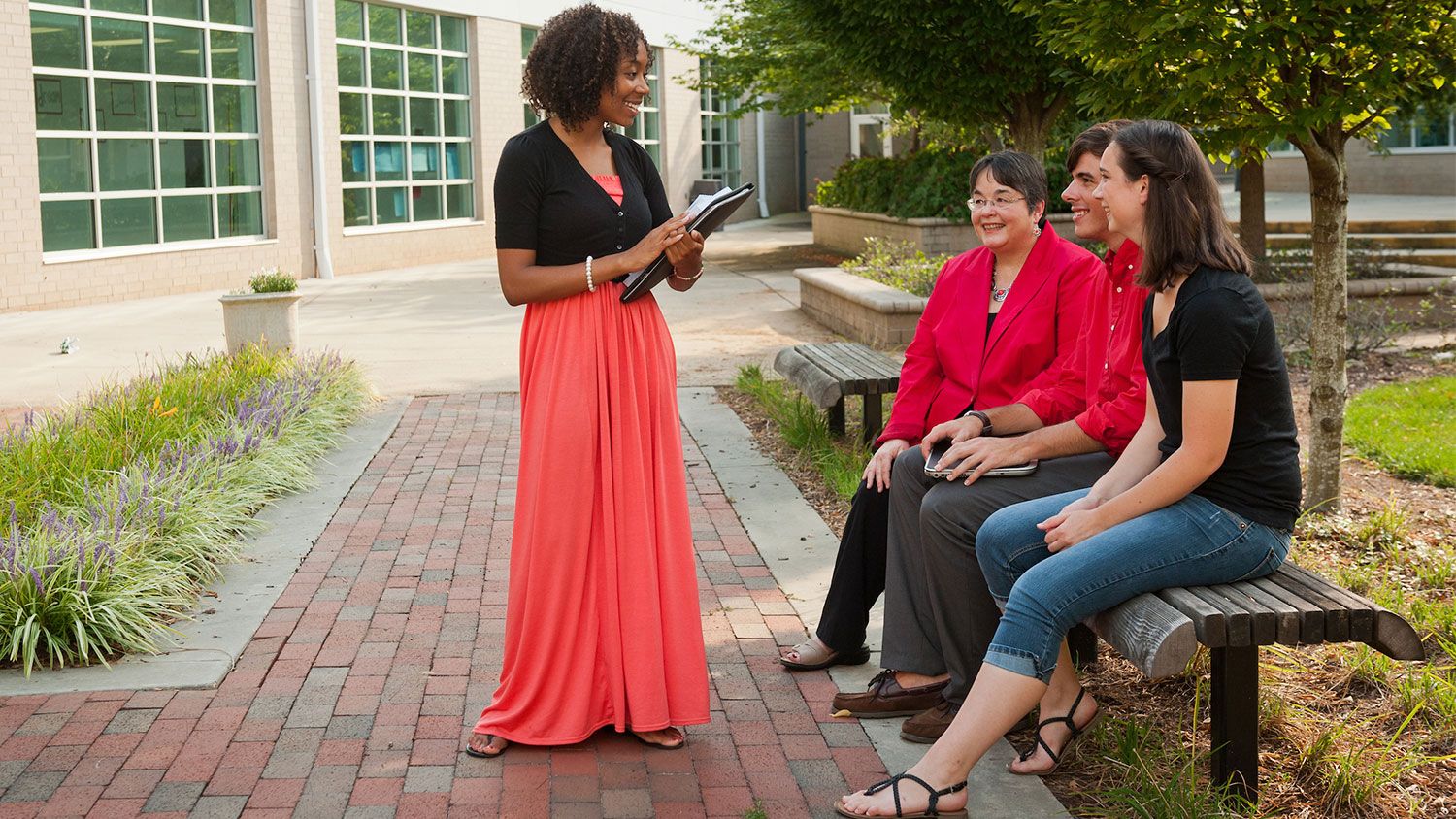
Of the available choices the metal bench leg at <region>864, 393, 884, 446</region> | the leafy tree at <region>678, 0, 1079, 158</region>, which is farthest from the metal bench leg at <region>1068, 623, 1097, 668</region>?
the leafy tree at <region>678, 0, 1079, 158</region>

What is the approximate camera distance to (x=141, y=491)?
5.68 m

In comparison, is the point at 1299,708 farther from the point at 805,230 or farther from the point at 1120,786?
the point at 805,230

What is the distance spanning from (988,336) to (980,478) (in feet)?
2.03

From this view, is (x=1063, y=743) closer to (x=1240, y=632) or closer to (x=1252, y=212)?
(x=1240, y=632)

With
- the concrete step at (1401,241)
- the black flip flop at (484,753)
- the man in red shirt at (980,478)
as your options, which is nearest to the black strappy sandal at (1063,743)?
the man in red shirt at (980,478)

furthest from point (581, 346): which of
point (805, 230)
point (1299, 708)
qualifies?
point (805, 230)

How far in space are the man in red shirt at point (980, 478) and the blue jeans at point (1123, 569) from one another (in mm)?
514

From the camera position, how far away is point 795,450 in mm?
7855

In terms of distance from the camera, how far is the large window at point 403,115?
21750 millimetres

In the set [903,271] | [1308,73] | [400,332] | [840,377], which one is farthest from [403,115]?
[1308,73]

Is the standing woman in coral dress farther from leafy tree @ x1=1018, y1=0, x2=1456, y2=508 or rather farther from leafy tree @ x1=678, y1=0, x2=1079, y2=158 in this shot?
leafy tree @ x1=678, y1=0, x2=1079, y2=158

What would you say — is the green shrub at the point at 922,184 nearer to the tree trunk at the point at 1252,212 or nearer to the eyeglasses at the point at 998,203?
the tree trunk at the point at 1252,212

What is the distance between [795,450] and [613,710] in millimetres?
4053

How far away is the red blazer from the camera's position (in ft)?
14.3
